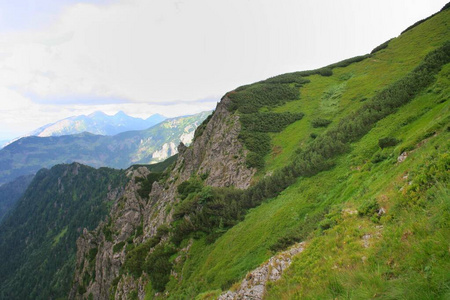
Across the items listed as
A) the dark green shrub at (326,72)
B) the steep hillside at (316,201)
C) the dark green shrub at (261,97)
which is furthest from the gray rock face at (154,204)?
the dark green shrub at (326,72)

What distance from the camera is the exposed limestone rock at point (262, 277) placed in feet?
32.4

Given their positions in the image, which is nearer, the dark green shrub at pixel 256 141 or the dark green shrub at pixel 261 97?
the dark green shrub at pixel 256 141

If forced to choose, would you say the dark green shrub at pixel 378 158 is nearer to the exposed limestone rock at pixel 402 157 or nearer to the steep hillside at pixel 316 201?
the steep hillside at pixel 316 201

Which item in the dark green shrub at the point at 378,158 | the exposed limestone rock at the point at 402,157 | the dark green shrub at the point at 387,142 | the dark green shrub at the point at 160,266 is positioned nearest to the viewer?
the exposed limestone rock at the point at 402,157

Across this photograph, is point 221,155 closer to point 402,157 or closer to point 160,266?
point 160,266

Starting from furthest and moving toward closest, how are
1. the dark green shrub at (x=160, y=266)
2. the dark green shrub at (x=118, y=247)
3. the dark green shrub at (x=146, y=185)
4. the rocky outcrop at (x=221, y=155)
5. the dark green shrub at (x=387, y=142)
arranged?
the dark green shrub at (x=146, y=185) < the dark green shrub at (x=118, y=247) < the rocky outcrop at (x=221, y=155) < the dark green shrub at (x=160, y=266) < the dark green shrub at (x=387, y=142)

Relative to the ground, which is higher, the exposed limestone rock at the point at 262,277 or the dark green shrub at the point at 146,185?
the exposed limestone rock at the point at 262,277

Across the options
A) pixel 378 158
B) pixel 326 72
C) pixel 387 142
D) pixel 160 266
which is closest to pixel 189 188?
pixel 160 266

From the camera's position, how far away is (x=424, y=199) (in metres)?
7.79

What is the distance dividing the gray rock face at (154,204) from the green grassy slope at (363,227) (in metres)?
9.48

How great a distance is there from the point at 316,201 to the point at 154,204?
4456cm

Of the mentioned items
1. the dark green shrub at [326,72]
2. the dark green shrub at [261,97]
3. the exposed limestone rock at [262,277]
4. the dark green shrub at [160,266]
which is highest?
the dark green shrub at [326,72]

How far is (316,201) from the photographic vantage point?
17609 mm

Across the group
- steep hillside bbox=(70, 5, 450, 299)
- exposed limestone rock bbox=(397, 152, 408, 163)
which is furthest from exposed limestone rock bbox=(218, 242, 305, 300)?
exposed limestone rock bbox=(397, 152, 408, 163)
